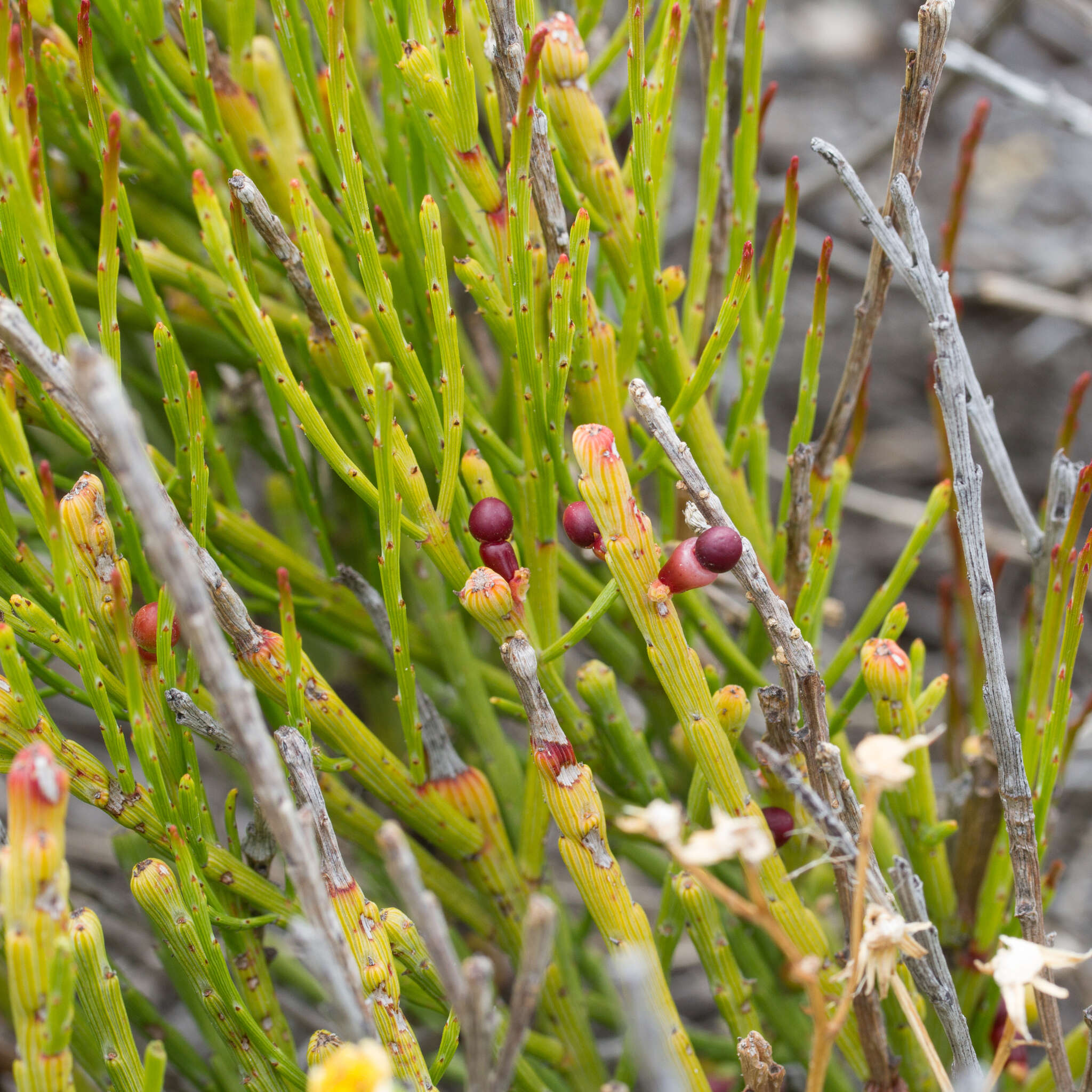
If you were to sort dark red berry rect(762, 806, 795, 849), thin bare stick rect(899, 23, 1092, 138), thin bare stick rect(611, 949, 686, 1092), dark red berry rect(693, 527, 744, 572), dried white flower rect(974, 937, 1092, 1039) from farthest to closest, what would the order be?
thin bare stick rect(899, 23, 1092, 138), dark red berry rect(762, 806, 795, 849), dark red berry rect(693, 527, 744, 572), dried white flower rect(974, 937, 1092, 1039), thin bare stick rect(611, 949, 686, 1092)

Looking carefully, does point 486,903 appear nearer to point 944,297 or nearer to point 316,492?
point 316,492

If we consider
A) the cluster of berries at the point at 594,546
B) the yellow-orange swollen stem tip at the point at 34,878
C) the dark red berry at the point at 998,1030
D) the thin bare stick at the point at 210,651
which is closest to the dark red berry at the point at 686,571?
the cluster of berries at the point at 594,546

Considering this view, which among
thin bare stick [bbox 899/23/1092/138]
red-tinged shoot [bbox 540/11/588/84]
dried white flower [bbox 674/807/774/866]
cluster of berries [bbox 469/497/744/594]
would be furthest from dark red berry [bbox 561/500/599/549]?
thin bare stick [bbox 899/23/1092/138]

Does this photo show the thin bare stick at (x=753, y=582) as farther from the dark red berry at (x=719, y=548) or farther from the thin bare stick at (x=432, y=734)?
the thin bare stick at (x=432, y=734)

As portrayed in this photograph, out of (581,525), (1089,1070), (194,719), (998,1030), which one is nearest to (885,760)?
(581,525)

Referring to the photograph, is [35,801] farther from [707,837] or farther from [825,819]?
[825,819]

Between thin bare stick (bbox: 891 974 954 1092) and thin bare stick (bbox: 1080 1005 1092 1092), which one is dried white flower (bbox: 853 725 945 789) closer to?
thin bare stick (bbox: 891 974 954 1092)
